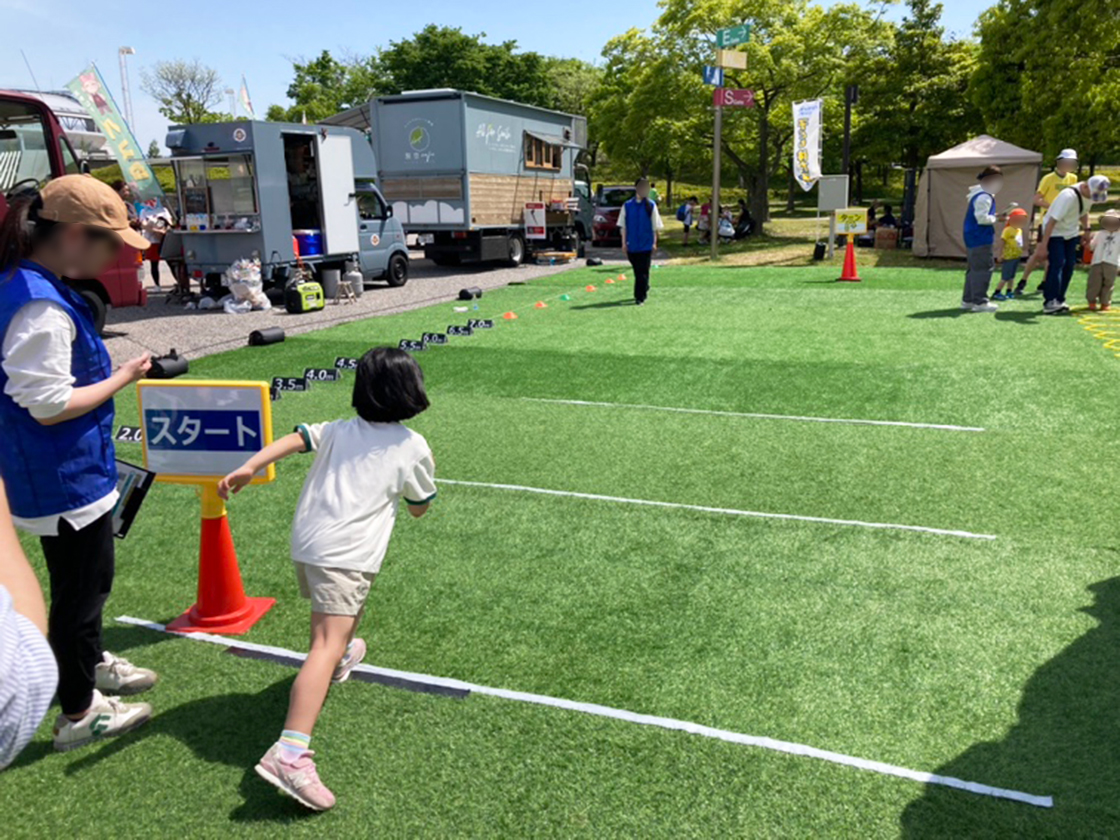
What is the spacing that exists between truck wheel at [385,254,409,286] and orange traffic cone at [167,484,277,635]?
14.3 metres

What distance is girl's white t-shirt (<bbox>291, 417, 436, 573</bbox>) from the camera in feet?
9.00

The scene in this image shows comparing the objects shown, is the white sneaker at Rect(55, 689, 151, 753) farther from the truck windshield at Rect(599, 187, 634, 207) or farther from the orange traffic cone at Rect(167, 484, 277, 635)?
the truck windshield at Rect(599, 187, 634, 207)

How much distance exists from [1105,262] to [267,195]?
12.6 meters

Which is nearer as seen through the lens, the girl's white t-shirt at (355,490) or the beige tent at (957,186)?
the girl's white t-shirt at (355,490)

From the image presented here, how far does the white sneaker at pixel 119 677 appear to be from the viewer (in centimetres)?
326

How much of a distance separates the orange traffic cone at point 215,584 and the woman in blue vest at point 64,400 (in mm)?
845

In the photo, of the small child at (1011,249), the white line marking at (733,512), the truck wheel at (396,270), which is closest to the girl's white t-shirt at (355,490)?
the white line marking at (733,512)

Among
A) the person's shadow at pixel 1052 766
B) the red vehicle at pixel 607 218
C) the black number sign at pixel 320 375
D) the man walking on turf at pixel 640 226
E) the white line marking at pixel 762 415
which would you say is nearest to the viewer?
the person's shadow at pixel 1052 766

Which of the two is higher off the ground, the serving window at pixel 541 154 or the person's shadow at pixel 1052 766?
the serving window at pixel 541 154

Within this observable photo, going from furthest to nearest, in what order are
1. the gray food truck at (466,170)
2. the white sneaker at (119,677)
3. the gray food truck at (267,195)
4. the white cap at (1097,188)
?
the gray food truck at (466,170)
the gray food truck at (267,195)
the white cap at (1097,188)
the white sneaker at (119,677)

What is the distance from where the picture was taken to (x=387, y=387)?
9.04 ft

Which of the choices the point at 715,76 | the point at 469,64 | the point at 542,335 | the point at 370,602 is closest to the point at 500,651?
the point at 370,602

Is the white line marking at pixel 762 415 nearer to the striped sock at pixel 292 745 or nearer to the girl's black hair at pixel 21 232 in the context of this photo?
the striped sock at pixel 292 745

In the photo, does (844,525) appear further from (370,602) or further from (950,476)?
(370,602)
